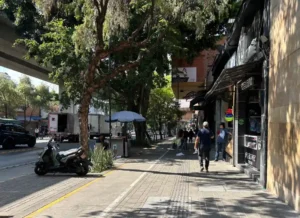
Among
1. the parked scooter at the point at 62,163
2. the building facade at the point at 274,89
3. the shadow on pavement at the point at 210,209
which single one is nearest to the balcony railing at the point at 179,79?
the building facade at the point at 274,89

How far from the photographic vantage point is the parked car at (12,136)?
28.9m

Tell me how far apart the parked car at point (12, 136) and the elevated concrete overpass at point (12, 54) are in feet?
20.5

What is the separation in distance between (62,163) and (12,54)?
23.5 metres

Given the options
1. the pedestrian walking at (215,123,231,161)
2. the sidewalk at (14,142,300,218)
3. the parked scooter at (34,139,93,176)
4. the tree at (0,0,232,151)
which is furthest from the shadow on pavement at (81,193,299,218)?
the pedestrian walking at (215,123,231,161)

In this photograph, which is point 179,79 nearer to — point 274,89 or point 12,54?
point 12,54

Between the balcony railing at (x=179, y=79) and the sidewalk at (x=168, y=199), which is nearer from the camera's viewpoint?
the sidewalk at (x=168, y=199)

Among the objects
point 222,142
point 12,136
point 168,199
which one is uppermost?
point 222,142

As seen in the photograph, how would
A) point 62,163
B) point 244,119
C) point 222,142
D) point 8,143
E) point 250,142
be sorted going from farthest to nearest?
point 8,143, point 222,142, point 244,119, point 250,142, point 62,163

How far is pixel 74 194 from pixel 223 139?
10.8m

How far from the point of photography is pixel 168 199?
30.9ft

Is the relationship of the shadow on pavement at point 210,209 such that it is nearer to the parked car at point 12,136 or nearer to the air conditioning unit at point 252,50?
the air conditioning unit at point 252,50

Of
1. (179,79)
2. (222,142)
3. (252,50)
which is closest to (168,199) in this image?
(252,50)

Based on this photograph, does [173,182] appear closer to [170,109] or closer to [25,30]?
[25,30]

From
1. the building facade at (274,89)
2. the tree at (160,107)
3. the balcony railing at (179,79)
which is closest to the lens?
the building facade at (274,89)
